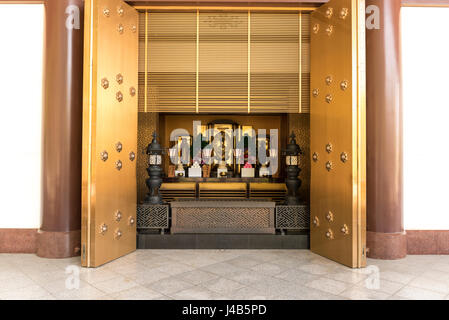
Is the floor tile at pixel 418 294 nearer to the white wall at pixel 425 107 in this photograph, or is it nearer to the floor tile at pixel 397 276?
the floor tile at pixel 397 276

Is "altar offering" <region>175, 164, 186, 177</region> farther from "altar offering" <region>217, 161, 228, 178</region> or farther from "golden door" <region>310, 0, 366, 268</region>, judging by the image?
"golden door" <region>310, 0, 366, 268</region>

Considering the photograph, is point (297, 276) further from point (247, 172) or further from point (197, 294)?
point (247, 172)

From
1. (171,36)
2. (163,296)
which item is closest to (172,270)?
(163,296)

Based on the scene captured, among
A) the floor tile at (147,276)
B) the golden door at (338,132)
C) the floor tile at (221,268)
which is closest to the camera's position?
the floor tile at (147,276)

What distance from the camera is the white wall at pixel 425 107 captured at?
341 centimetres

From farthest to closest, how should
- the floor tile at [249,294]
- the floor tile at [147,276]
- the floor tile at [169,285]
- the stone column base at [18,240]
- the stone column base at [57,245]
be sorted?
the stone column base at [18,240] → the stone column base at [57,245] → the floor tile at [147,276] → the floor tile at [169,285] → the floor tile at [249,294]

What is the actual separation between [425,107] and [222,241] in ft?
9.25

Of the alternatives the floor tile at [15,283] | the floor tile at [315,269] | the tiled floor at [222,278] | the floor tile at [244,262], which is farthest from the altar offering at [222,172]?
the floor tile at [15,283]

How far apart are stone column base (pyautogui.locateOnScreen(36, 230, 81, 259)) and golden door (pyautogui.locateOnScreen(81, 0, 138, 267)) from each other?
461 millimetres

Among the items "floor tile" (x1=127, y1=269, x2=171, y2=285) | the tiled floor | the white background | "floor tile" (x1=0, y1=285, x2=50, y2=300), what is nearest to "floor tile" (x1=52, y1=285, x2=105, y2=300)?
the tiled floor

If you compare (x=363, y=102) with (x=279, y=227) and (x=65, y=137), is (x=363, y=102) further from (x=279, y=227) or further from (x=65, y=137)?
(x=65, y=137)

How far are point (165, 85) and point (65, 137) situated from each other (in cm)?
126

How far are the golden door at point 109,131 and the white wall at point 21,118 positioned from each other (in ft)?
3.41

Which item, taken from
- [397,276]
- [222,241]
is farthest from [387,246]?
[222,241]
